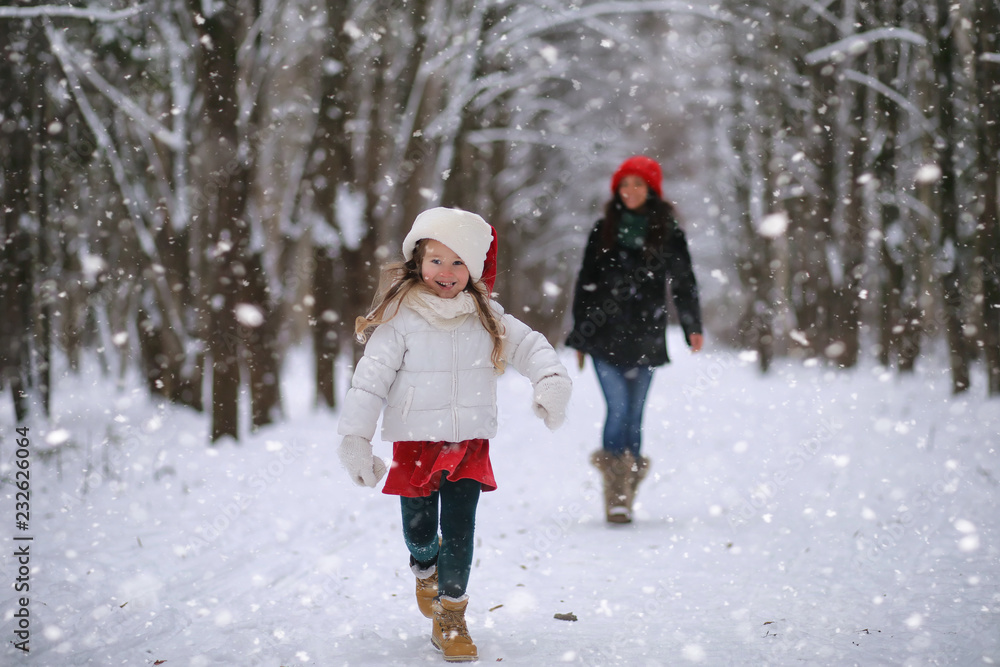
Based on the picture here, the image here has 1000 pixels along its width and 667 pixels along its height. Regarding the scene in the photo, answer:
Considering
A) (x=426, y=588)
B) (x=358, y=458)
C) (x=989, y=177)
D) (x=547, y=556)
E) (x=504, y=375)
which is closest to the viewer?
(x=358, y=458)

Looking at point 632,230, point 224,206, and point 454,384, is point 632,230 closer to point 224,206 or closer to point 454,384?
point 454,384

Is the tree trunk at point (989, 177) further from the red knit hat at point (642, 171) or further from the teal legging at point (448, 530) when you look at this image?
the teal legging at point (448, 530)

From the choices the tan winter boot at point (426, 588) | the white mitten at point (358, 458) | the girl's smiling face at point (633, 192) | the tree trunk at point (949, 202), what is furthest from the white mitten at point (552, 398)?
the tree trunk at point (949, 202)

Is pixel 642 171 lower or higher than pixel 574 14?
lower

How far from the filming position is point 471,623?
329cm

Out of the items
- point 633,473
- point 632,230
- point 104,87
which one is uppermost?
point 104,87

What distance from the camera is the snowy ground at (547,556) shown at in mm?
2982

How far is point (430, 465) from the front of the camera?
2.95 meters

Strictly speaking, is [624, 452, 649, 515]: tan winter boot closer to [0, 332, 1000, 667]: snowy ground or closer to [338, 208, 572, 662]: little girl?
[0, 332, 1000, 667]: snowy ground

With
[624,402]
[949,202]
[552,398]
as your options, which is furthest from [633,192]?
[949,202]

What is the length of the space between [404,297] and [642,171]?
249 cm

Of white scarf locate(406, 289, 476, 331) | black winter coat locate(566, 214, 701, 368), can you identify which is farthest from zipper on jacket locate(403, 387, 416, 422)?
black winter coat locate(566, 214, 701, 368)

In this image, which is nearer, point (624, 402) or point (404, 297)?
point (404, 297)

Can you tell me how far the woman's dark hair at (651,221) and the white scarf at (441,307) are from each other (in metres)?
2.20
